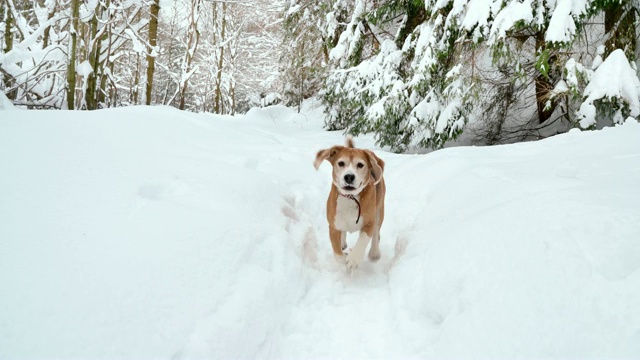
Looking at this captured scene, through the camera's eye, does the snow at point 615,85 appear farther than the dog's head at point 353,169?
Yes

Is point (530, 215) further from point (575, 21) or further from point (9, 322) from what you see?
point (575, 21)

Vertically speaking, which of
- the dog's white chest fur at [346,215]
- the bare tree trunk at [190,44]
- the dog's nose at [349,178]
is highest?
the bare tree trunk at [190,44]

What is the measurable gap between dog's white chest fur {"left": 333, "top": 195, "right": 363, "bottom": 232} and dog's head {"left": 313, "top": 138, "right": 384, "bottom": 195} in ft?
0.31

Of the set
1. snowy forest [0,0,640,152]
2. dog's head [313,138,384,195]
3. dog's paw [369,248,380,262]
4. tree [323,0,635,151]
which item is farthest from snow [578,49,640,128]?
dog's paw [369,248,380,262]

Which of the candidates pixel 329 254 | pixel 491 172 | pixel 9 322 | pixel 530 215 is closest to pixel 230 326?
pixel 9 322

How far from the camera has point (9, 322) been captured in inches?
50.7

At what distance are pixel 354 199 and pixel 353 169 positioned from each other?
308mm

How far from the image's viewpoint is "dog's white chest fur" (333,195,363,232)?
2.93 meters

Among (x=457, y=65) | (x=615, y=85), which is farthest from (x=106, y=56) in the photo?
(x=615, y=85)

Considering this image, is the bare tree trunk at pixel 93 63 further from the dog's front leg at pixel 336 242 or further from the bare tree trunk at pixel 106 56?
the dog's front leg at pixel 336 242

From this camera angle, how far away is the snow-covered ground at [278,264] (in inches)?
55.5

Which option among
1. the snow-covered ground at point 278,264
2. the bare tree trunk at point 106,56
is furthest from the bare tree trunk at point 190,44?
the snow-covered ground at point 278,264

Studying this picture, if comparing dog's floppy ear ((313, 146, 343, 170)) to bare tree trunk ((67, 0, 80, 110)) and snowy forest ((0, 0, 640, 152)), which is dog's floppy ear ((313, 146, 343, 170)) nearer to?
snowy forest ((0, 0, 640, 152))

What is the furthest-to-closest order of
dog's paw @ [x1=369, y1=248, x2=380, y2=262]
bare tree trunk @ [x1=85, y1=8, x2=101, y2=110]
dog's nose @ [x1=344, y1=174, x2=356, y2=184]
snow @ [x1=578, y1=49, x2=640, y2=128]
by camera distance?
bare tree trunk @ [x1=85, y1=8, x2=101, y2=110]
snow @ [x1=578, y1=49, x2=640, y2=128]
dog's paw @ [x1=369, y1=248, x2=380, y2=262]
dog's nose @ [x1=344, y1=174, x2=356, y2=184]
